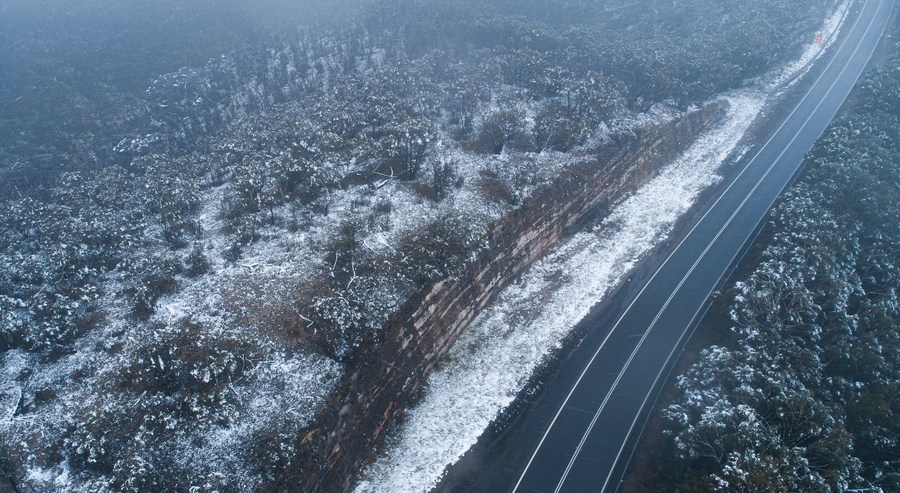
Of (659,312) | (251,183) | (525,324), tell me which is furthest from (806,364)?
(251,183)

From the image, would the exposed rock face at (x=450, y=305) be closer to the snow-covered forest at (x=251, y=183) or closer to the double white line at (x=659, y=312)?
the snow-covered forest at (x=251, y=183)

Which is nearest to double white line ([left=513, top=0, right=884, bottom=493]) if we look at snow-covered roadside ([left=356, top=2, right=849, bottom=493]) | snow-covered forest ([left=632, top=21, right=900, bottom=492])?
snow-covered roadside ([left=356, top=2, right=849, bottom=493])

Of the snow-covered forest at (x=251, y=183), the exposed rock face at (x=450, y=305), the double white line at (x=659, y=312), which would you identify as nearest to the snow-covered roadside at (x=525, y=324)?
the exposed rock face at (x=450, y=305)

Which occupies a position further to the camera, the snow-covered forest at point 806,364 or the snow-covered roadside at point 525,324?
the snow-covered roadside at point 525,324

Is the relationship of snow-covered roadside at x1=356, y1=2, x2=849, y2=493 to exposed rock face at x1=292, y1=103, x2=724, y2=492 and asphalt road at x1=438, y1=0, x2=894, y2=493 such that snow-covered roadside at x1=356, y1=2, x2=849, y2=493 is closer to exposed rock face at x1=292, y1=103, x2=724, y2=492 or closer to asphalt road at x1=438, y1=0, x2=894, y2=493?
exposed rock face at x1=292, y1=103, x2=724, y2=492

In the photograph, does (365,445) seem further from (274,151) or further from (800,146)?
(800,146)

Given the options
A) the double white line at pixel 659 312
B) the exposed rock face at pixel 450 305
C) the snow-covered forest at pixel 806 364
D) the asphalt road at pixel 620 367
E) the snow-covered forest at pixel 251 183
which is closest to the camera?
the snow-covered forest at pixel 806 364
